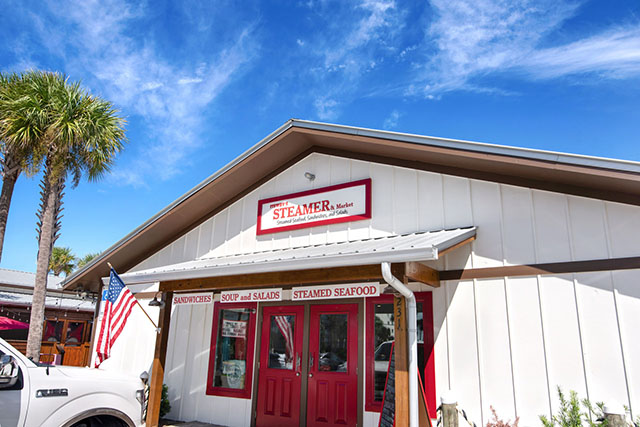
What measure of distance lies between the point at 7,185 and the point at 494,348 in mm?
14239

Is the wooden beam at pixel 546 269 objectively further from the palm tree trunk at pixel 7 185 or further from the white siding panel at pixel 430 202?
the palm tree trunk at pixel 7 185

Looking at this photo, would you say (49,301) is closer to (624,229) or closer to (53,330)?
(53,330)

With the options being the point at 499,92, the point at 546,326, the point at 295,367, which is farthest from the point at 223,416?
the point at 499,92

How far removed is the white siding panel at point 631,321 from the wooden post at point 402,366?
108 inches

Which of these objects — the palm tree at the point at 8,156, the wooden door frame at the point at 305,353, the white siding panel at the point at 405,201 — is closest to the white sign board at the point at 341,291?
the wooden door frame at the point at 305,353

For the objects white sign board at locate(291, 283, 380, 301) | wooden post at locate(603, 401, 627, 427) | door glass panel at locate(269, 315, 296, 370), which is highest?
white sign board at locate(291, 283, 380, 301)

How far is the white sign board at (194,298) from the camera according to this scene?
8633 millimetres

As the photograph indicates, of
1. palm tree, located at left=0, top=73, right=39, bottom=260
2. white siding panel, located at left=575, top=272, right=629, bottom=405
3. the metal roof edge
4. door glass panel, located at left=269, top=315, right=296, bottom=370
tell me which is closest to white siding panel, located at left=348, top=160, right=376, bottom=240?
the metal roof edge

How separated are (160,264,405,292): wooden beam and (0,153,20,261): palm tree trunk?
7852 millimetres

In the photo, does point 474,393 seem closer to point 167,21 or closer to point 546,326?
point 546,326

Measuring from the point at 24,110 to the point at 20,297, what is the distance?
35.9ft

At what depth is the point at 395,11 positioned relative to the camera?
9.67 m

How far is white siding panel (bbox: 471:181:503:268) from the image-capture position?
22.7ft

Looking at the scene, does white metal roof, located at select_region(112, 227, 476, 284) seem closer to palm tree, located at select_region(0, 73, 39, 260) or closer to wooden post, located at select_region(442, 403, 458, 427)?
wooden post, located at select_region(442, 403, 458, 427)
